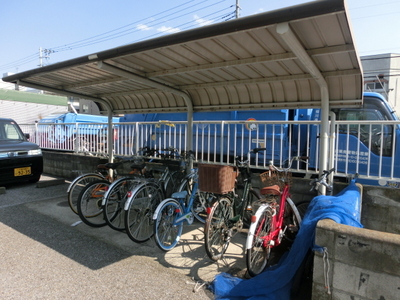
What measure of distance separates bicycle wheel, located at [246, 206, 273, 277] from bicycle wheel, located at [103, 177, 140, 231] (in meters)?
2.01

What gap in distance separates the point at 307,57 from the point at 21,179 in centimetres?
709

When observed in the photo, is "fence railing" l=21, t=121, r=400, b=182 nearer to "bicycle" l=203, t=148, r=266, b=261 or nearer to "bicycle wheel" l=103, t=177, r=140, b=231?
"bicycle wheel" l=103, t=177, r=140, b=231

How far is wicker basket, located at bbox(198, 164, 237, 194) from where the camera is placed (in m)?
3.34

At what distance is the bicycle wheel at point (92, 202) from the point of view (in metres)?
4.11

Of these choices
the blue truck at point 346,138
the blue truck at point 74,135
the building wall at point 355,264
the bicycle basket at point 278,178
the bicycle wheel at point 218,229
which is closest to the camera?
the building wall at point 355,264

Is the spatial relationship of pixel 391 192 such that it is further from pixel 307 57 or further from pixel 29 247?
pixel 29 247

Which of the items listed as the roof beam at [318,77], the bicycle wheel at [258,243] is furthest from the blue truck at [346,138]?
the bicycle wheel at [258,243]

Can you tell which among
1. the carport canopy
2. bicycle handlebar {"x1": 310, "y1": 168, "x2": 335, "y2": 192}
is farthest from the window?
the carport canopy

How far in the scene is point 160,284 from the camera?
9.07 ft

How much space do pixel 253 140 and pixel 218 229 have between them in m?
3.08

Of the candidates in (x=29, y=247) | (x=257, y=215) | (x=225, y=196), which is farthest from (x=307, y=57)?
(x=29, y=247)

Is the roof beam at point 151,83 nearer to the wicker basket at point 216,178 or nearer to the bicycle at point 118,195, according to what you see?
the bicycle at point 118,195

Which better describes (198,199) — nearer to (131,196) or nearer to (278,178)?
(131,196)

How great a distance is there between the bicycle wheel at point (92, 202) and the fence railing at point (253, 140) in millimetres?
1303
